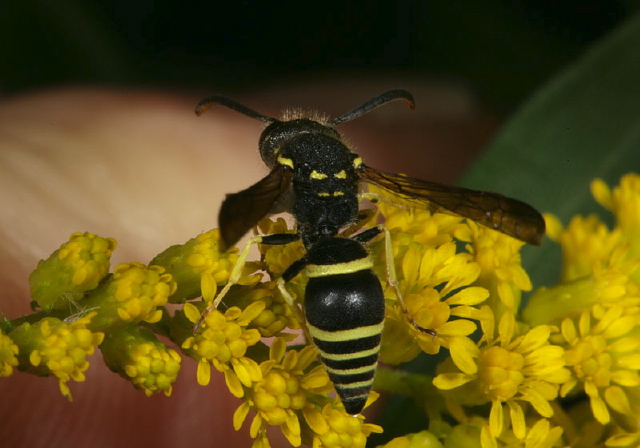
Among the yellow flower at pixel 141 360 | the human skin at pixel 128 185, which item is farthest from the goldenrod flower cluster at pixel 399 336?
the human skin at pixel 128 185

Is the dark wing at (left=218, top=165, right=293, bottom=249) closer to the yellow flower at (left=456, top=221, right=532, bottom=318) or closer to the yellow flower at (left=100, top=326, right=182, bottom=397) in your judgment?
the yellow flower at (left=100, top=326, right=182, bottom=397)

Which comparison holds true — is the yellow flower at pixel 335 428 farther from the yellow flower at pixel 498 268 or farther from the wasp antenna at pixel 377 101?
the wasp antenna at pixel 377 101

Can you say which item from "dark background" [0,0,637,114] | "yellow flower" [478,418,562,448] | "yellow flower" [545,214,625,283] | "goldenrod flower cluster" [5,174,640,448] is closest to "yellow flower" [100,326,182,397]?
"goldenrod flower cluster" [5,174,640,448]

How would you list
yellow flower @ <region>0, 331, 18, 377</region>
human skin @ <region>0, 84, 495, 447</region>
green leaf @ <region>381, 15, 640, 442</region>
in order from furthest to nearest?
green leaf @ <region>381, 15, 640, 442</region> < human skin @ <region>0, 84, 495, 447</region> < yellow flower @ <region>0, 331, 18, 377</region>

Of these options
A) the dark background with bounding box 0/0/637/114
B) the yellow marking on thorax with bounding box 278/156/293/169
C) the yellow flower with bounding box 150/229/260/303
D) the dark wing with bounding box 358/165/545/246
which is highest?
the dark background with bounding box 0/0/637/114

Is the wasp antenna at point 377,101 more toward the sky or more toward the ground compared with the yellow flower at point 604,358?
more toward the sky

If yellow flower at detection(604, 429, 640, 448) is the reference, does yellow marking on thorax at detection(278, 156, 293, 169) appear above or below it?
above

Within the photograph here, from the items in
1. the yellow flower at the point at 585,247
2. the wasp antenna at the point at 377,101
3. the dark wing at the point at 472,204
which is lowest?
the yellow flower at the point at 585,247
